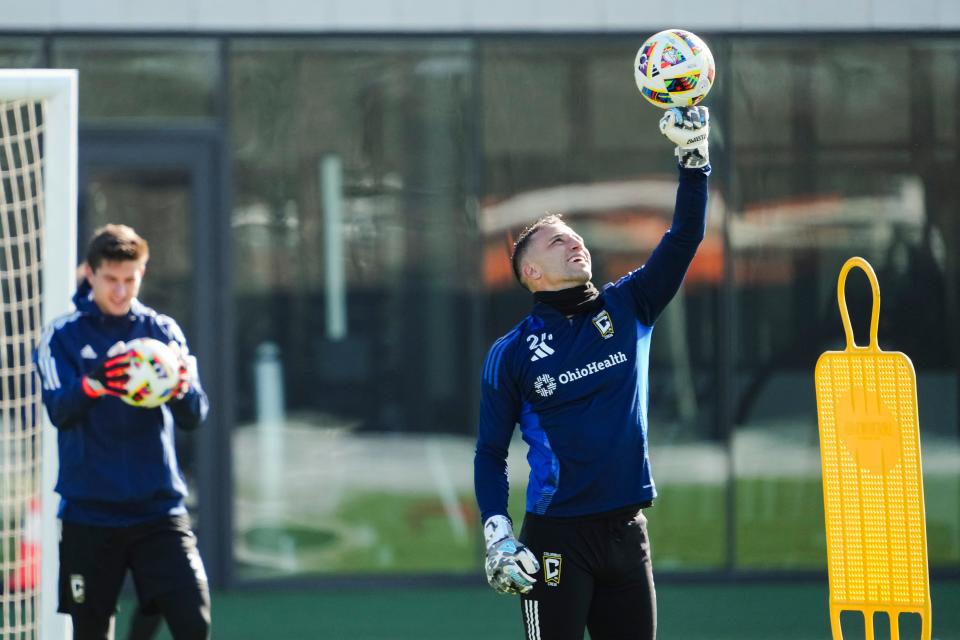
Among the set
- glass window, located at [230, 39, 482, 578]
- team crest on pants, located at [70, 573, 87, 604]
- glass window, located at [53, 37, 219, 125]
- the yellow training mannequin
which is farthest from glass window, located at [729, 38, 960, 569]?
team crest on pants, located at [70, 573, 87, 604]

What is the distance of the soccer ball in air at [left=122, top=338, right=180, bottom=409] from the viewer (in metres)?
4.70

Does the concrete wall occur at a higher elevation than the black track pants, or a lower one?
higher

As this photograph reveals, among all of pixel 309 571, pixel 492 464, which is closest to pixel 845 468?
pixel 492 464

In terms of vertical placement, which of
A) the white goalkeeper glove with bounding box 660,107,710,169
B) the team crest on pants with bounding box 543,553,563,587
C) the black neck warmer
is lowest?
the team crest on pants with bounding box 543,553,563,587

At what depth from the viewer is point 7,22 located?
7.97 m

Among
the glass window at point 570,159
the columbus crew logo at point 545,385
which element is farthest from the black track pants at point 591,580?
the glass window at point 570,159

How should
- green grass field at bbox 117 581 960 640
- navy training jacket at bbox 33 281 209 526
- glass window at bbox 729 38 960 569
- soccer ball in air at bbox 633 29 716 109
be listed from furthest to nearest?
glass window at bbox 729 38 960 569
green grass field at bbox 117 581 960 640
navy training jacket at bbox 33 281 209 526
soccer ball in air at bbox 633 29 716 109

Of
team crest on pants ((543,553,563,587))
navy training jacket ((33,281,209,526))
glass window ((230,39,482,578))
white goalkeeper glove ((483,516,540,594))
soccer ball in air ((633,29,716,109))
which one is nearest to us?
white goalkeeper glove ((483,516,540,594))

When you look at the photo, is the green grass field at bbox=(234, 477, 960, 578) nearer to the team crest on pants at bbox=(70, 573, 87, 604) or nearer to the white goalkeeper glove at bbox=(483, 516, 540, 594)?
the team crest on pants at bbox=(70, 573, 87, 604)

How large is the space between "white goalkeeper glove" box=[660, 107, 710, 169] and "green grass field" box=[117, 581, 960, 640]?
3445 mm

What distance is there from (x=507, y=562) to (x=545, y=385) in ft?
1.84

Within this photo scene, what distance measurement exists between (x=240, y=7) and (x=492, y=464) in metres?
4.50

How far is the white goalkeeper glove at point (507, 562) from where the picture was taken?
161 inches

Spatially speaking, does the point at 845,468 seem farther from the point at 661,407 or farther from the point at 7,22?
the point at 7,22
